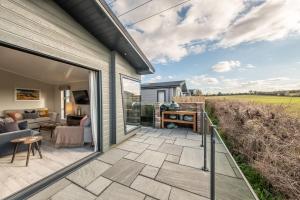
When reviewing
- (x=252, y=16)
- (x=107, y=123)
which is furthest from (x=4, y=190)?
(x=252, y=16)

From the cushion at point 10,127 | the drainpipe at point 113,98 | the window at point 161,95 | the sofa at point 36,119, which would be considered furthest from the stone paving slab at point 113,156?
the window at point 161,95

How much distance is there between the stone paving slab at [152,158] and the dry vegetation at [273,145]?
194 cm

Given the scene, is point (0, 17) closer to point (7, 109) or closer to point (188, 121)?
point (188, 121)

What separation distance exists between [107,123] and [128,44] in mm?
2642

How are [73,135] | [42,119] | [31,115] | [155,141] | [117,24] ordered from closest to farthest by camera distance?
[117,24] → [73,135] → [155,141] → [31,115] → [42,119]

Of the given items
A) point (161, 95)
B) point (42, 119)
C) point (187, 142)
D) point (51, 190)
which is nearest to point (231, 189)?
point (187, 142)

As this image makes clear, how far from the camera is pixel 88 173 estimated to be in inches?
105

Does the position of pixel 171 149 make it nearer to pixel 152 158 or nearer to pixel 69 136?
pixel 152 158

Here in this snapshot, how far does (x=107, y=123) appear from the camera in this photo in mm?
3945

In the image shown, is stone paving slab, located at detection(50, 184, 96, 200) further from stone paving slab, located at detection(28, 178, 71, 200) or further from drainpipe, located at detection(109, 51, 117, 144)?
drainpipe, located at detection(109, 51, 117, 144)

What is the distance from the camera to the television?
7452 mm

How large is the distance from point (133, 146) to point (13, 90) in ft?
24.3

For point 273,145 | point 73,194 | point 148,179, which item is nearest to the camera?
point 73,194

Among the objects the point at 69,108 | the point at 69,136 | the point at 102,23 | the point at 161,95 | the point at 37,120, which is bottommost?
the point at 69,136
